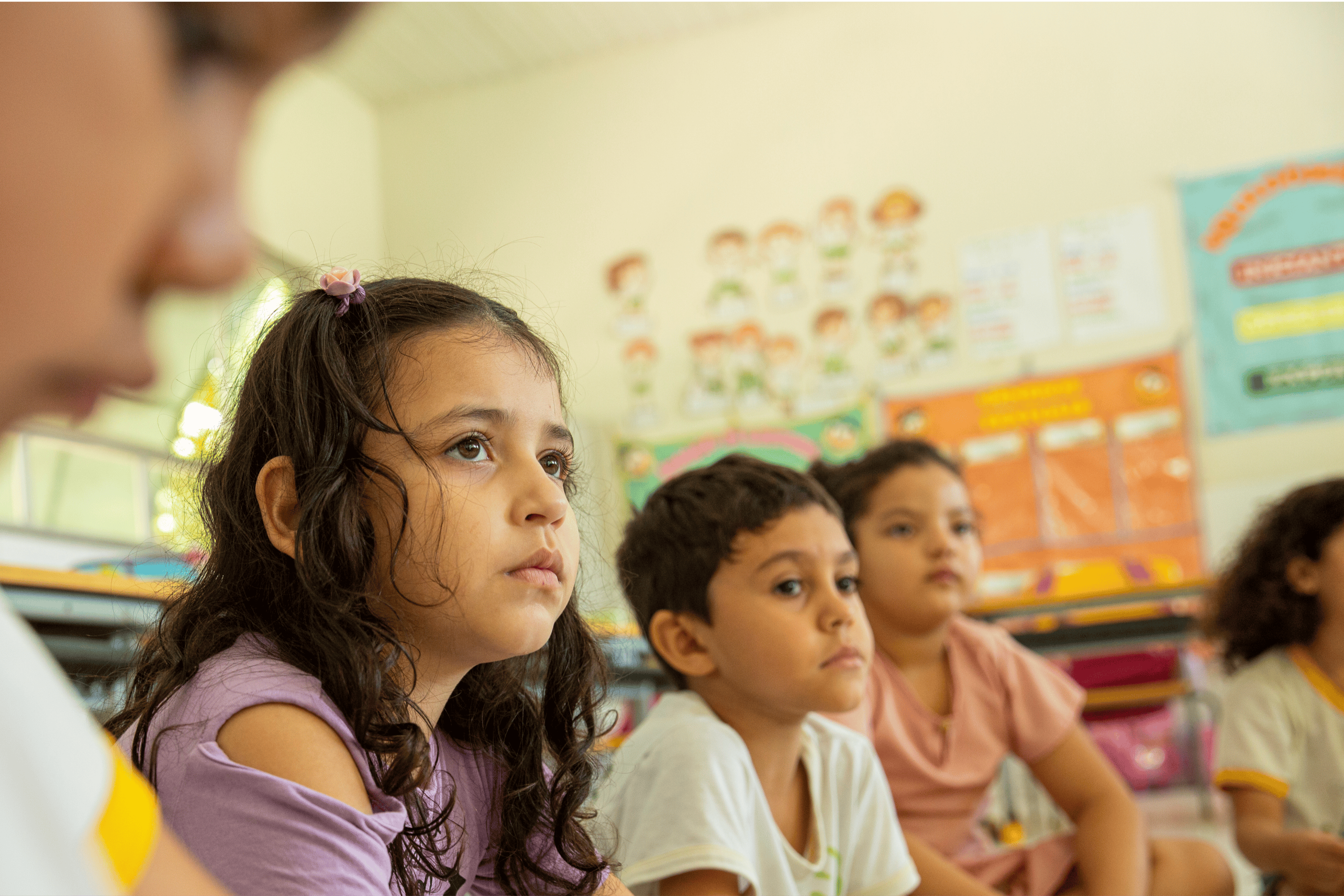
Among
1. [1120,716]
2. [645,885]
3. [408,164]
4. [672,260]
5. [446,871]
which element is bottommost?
[1120,716]

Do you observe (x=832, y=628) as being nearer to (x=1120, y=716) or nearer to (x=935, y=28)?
(x=1120, y=716)

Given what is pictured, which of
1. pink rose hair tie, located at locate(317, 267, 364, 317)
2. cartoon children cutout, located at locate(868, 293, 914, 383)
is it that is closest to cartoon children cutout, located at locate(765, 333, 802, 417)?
cartoon children cutout, located at locate(868, 293, 914, 383)

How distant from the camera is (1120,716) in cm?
351

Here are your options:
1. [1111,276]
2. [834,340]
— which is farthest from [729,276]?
[1111,276]

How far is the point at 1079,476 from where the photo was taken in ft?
14.1

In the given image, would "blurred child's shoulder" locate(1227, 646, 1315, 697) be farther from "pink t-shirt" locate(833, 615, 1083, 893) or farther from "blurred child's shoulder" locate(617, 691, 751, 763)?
"blurred child's shoulder" locate(617, 691, 751, 763)

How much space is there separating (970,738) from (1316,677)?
1.72 feet

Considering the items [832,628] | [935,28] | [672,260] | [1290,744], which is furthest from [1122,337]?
[832,628]

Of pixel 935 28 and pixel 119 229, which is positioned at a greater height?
pixel 935 28

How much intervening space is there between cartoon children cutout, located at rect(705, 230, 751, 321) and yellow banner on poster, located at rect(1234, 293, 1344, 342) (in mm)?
1812

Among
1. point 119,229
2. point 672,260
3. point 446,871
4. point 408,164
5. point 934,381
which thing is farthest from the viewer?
point 408,164

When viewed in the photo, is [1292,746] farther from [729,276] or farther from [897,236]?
[729,276]

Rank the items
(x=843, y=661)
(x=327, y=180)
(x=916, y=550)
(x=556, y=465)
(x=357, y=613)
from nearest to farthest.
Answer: (x=357, y=613) < (x=556, y=465) < (x=843, y=661) < (x=916, y=550) < (x=327, y=180)

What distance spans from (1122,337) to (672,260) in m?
1.77
